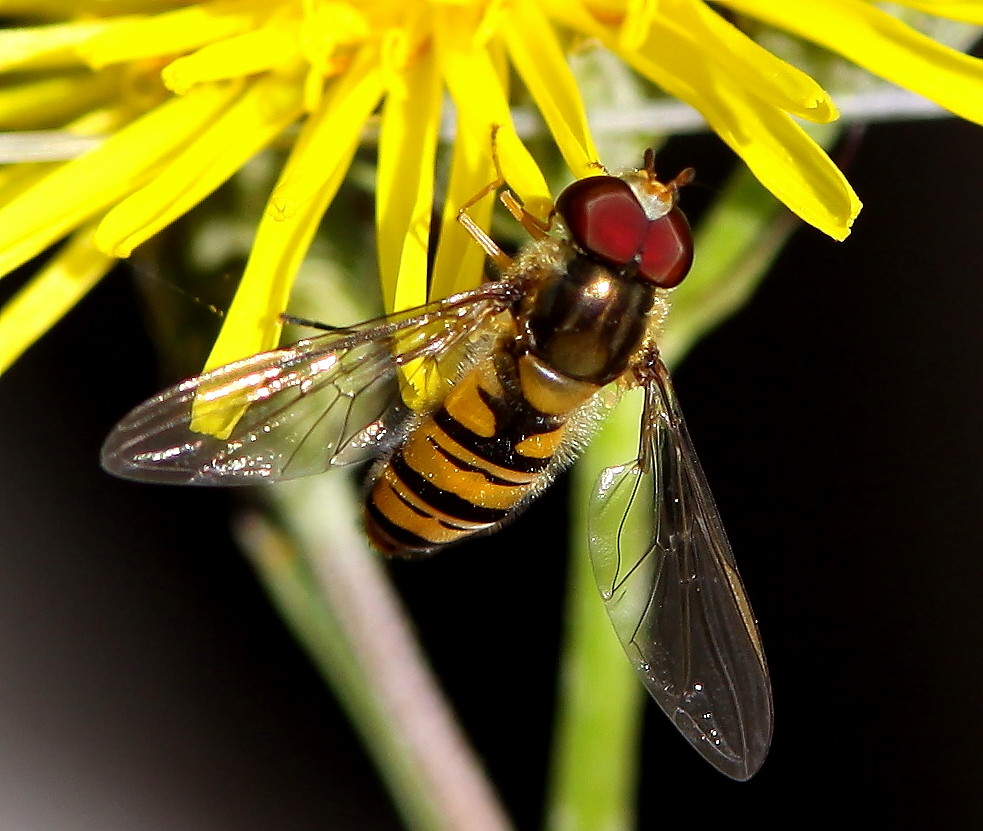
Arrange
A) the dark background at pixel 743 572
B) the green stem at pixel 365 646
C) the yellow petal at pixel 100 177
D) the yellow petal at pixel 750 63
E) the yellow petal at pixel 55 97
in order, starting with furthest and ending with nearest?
the dark background at pixel 743 572, the green stem at pixel 365 646, the yellow petal at pixel 55 97, the yellow petal at pixel 100 177, the yellow petal at pixel 750 63

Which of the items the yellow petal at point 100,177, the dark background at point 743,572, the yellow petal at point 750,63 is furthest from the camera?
the dark background at point 743,572

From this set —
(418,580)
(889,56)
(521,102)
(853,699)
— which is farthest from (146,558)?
(889,56)

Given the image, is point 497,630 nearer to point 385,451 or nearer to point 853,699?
point 853,699

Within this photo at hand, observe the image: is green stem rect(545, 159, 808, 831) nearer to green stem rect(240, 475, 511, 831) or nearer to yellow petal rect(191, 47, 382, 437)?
green stem rect(240, 475, 511, 831)

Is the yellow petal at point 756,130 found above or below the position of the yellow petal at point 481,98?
below

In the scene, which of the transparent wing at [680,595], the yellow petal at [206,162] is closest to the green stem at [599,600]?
the transparent wing at [680,595]

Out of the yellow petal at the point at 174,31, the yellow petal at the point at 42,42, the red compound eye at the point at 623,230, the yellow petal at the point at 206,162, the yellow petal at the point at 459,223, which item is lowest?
the red compound eye at the point at 623,230

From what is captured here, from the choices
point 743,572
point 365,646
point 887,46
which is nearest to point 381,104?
point 887,46

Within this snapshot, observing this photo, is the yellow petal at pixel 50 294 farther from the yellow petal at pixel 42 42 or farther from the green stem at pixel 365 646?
the green stem at pixel 365 646

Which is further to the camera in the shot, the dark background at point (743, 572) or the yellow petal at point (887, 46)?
the dark background at point (743, 572)
